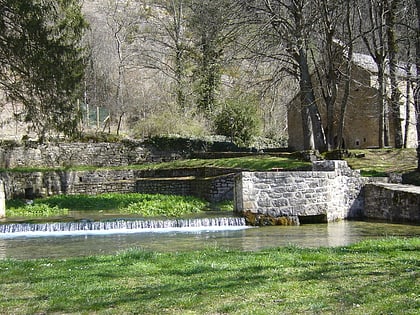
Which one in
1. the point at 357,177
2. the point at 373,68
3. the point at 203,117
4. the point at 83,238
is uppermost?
the point at 373,68

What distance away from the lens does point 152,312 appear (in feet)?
14.8

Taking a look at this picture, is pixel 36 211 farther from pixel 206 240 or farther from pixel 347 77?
pixel 347 77

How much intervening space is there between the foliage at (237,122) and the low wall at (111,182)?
7951 millimetres

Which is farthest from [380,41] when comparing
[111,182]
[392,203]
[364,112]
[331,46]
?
[111,182]

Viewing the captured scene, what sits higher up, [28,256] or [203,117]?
[203,117]

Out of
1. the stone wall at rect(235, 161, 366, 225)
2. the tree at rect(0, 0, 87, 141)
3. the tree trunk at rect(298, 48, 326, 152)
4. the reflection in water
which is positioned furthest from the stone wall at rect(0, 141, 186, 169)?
the stone wall at rect(235, 161, 366, 225)

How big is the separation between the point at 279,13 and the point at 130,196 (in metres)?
10.3

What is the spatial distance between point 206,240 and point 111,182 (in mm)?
13808

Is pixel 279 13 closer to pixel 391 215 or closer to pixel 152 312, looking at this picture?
pixel 391 215

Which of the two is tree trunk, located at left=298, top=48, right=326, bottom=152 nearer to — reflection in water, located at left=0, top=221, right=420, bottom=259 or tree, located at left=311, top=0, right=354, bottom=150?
tree, located at left=311, top=0, right=354, bottom=150

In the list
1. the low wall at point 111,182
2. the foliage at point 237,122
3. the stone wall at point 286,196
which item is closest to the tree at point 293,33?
the low wall at point 111,182

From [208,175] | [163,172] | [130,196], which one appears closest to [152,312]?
[130,196]

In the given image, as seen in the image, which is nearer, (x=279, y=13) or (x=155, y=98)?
(x=279, y=13)

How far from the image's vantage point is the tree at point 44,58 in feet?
52.0
